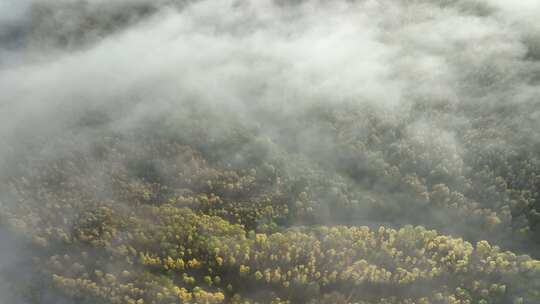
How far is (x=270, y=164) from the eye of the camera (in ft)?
284

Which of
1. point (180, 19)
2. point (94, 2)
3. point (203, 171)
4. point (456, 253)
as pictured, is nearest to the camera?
point (456, 253)

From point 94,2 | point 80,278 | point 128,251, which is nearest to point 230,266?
point 128,251

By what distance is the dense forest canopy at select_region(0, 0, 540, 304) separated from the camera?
6375 cm

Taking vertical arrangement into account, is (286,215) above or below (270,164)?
below

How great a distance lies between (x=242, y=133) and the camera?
96312 millimetres

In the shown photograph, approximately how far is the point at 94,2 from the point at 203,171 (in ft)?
363

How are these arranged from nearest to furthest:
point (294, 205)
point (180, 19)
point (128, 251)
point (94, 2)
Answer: point (128, 251) → point (294, 205) → point (94, 2) → point (180, 19)

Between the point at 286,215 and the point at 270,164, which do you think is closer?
the point at 286,215

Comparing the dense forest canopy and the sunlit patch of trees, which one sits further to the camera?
the dense forest canopy

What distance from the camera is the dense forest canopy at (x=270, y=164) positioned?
6375cm

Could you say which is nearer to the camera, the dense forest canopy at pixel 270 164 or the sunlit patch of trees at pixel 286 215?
the sunlit patch of trees at pixel 286 215

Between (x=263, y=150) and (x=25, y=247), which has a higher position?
(x=263, y=150)

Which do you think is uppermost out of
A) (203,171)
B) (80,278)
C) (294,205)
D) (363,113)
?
(363,113)

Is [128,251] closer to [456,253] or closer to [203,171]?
[203,171]
